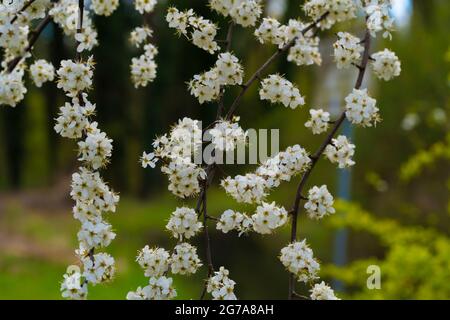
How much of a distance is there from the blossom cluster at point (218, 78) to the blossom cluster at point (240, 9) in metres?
0.12

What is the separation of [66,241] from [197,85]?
9673 millimetres

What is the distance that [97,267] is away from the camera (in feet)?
6.25

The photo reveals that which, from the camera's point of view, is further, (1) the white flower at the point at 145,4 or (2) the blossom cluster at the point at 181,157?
(1) the white flower at the point at 145,4

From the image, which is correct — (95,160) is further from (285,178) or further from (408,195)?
(408,195)

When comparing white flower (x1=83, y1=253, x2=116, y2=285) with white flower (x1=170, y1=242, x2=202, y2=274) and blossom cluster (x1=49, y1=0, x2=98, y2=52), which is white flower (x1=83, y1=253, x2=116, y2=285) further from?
blossom cluster (x1=49, y1=0, x2=98, y2=52)

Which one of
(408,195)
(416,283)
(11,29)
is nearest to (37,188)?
(408,195)

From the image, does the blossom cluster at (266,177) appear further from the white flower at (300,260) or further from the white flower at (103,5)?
the white flower at (103,5)

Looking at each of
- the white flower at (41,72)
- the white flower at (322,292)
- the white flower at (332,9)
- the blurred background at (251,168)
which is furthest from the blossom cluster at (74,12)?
the blurred background at (251,168)

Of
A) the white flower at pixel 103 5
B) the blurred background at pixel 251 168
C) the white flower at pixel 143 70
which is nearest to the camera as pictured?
the white flower at pixel 103 5

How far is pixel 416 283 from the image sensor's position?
4738 mm

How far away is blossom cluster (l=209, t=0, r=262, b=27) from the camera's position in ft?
6.83

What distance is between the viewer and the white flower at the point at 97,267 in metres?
1.90

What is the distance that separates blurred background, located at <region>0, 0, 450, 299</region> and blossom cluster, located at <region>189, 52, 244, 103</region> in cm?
251
